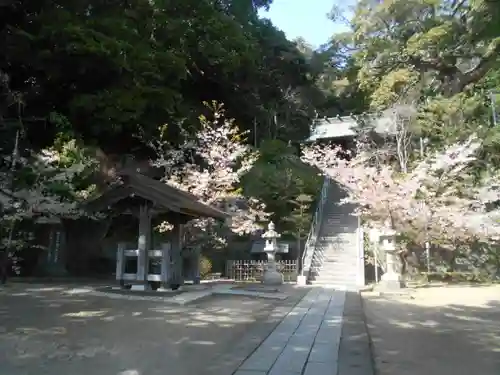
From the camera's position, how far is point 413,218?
14.9m

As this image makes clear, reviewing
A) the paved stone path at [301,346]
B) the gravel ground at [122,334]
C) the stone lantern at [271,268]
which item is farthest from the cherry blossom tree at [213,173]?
the paved stone path at [301,346]

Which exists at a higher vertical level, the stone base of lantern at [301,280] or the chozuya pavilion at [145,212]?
the chozuya pavilion at [145,212]

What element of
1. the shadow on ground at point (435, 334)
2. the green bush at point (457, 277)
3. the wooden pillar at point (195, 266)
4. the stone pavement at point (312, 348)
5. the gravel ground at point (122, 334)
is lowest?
the shadow on ground at point (435, 334)

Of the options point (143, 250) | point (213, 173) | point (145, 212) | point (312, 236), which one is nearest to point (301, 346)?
point (143, 250)

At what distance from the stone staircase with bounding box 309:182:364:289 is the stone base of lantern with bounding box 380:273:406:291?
→ 0.85 metres

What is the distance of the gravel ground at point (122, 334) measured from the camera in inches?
167

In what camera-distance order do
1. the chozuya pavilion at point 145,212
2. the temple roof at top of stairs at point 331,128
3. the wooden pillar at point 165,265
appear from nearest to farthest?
the chozuya pavilion at point 145,212 < the wooden pillar at point 165,265 < the temple roof at top of stairs at point 331,128

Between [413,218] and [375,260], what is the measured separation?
1889 millimetres

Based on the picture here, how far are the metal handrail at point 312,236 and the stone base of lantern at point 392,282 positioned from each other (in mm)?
2595

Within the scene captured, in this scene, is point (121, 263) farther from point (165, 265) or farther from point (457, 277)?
point (457, 277)

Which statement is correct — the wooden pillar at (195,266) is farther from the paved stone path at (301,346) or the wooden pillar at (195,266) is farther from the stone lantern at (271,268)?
the paved stone path at (301,346)

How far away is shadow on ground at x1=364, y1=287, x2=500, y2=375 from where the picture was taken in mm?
4508

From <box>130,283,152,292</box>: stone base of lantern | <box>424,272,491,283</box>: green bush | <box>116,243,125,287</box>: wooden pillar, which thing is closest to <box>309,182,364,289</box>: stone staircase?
<box>424,272,491,283</box>: green bush

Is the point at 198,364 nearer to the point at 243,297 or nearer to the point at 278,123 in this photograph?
the point at 243,297
